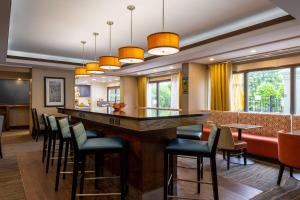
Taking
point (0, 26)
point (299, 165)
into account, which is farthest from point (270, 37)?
point (0, 26)

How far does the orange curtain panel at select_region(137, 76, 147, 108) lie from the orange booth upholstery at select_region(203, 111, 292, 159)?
4256mm

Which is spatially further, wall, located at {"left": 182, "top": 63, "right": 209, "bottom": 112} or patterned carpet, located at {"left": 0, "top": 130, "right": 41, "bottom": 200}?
wall, located at {"left": 182, "top": 63, "right": 209, "bottom": 112}

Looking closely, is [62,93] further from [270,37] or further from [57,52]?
[270,37]

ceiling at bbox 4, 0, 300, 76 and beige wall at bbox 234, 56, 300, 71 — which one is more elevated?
ceiling at bbox 4, 0, 300, 76

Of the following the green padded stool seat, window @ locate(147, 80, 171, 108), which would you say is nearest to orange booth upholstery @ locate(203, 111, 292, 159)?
the green padded stool seat

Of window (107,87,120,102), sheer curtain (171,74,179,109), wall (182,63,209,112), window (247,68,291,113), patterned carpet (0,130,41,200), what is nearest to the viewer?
patterned carpet (0,130,41,200)

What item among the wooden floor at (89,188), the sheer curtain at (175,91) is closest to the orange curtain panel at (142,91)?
the sheer curtain at (175,91)

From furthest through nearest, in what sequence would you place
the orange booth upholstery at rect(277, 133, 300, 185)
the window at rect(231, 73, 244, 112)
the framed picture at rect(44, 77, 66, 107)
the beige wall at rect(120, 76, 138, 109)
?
the beige wall at rect(120, 76, 138, 109)
the framed picture at rect(44, 77, 66, 107)
the window at rect(231, 73, 244, 112)
the orange booth upholstery at rect(277, 133, 300, 185)

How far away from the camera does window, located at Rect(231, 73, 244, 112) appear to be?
18.9ft

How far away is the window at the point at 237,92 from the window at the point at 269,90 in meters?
0.18

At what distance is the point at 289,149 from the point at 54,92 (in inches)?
275

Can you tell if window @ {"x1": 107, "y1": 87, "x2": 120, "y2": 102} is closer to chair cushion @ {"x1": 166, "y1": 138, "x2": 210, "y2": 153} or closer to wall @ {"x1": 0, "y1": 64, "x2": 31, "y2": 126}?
wall @ {"x1": 0, "y1": 64, "x2": 31, "y2": 126}

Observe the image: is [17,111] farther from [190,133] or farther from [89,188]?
[190,133]

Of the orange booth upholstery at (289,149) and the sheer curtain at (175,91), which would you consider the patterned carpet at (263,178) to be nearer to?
the orange booth upholstery at (289,149)
